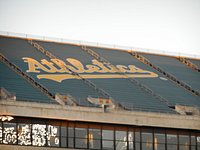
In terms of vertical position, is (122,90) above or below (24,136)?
above

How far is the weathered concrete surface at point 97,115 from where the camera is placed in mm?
66250

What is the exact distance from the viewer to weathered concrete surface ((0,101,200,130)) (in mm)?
66250

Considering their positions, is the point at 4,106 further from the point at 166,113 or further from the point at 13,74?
the point at 166,113

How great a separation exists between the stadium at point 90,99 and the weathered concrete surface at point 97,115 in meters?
0.08

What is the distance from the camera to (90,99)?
72562 millimetres

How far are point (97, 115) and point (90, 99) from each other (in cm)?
338

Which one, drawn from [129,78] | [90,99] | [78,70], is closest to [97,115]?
[90,99]

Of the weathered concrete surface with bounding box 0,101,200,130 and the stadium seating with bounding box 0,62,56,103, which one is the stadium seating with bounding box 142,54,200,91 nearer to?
the weathered concrete surface with bounding box 0,101,200,130

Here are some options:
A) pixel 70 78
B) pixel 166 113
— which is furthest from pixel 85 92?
pixel 166 113

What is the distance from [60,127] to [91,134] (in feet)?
9.93

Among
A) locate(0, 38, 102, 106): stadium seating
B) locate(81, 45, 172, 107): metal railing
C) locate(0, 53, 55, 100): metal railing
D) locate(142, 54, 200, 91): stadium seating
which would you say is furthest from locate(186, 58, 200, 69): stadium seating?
locate(0, 53, 55, 100): metal railing

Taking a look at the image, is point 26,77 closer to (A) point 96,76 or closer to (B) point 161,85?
(A) point 96,76

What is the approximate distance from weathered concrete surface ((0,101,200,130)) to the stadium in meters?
0.08

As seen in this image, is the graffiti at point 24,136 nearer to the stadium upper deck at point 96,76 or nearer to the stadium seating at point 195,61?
the stadium upper deck at point 96,76
